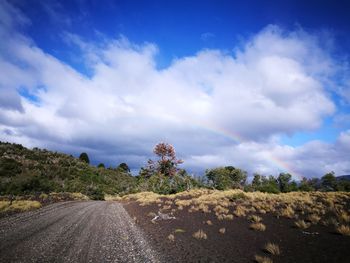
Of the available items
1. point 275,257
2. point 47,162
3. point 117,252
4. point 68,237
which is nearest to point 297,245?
point 275,257

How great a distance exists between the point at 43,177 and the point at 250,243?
5176cm

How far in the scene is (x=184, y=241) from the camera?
12.2m

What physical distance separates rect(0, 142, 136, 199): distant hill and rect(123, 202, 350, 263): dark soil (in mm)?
32971

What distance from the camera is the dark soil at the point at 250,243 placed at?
9039 millimetres

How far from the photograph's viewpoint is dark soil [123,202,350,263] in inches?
356

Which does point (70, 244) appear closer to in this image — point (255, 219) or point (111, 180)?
point (255, 219)

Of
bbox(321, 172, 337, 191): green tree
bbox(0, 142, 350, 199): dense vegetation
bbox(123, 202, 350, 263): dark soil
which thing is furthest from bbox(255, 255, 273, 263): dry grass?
bbox(321, 172, 337, 191): green tree

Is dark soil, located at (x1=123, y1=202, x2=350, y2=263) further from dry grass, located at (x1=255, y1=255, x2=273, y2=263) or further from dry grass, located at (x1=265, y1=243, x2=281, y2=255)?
dry grass, located at (x1=255, y1=255, x2=273, y2=263)

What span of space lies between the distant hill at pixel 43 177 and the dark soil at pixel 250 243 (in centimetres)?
3297

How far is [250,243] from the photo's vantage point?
439 inches

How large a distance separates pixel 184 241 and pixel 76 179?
55750 mm

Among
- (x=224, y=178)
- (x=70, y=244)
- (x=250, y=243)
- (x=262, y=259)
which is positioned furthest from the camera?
(x=224, y=178)

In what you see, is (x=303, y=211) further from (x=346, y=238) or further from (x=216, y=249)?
(x=216, y=249)

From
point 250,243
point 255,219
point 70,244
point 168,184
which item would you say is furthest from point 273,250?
point 168,184
